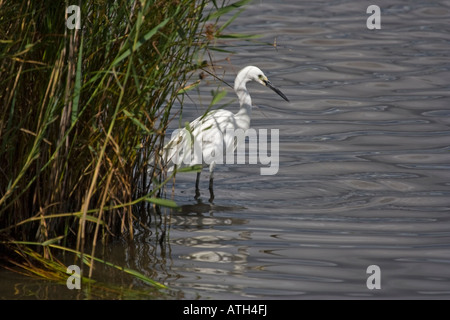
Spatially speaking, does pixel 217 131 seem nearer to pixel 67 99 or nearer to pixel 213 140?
pixel 213 140

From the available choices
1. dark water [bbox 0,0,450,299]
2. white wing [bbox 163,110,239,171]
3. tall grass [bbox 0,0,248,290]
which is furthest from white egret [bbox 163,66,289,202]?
tall grass [bbox 0,0,248,290]

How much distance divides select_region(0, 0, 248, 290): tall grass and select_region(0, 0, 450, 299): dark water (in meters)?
0.41

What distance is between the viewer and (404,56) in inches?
418

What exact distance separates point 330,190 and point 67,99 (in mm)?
2916

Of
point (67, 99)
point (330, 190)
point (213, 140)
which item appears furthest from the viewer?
point (213, 140)

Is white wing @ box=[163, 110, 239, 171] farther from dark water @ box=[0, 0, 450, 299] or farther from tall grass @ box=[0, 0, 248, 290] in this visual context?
tall grass @ box=[0, 0, 248, 290]

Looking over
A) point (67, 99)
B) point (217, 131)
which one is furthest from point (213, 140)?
point (67, 99)

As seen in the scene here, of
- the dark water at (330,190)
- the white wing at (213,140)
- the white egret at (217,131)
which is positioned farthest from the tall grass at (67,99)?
the white wing at (213,140)

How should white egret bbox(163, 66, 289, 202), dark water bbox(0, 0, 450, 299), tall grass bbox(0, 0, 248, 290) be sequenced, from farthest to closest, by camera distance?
white egret bbox(163, 66, 289, 202)
dark water bbox(0, 0, 450, 299)
tall grass bbox(0, 0, 248, 290)

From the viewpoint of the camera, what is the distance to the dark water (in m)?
4.90

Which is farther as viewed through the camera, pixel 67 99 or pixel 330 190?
pixel 330 190

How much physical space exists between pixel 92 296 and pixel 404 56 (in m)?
7.11

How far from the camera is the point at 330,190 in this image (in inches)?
259

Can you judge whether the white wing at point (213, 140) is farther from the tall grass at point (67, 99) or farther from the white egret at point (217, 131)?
the tall grass at point (67, 99)
